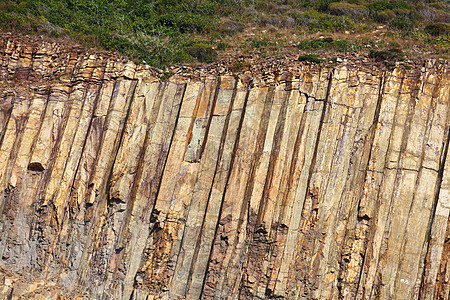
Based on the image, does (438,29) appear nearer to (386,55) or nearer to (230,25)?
(386,55)

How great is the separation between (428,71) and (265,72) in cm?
655

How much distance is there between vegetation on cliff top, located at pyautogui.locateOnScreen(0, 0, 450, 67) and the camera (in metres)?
23.8

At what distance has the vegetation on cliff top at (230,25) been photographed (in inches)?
936

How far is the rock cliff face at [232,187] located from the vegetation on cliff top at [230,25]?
4.16 meters

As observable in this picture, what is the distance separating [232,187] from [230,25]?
14638 millimetres

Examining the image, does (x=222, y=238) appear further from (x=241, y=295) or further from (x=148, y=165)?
(x=148, y=165)

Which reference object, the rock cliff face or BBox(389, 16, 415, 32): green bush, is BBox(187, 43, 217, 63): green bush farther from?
BBox(389, 16, 415, 32): green bush

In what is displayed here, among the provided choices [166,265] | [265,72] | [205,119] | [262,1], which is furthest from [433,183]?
[262,1]

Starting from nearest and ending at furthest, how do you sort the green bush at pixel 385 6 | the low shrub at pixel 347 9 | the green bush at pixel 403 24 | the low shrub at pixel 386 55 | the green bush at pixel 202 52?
the low shrub at pixel 386 55
the green bush at pixel 202 52
the green bush at pixel 403 24
the low shrub at pixel 347 9
the green bush at pixel 385 6

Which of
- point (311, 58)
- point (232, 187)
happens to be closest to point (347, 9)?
point (311, 58)

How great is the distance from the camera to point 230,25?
29000 mm

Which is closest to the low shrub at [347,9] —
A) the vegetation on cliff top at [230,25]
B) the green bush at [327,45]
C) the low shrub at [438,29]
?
the vegetation on cliff top at [230,25]

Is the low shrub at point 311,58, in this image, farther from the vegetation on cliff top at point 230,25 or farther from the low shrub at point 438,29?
the low shrub at point 438,29

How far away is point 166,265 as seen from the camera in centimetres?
1731
